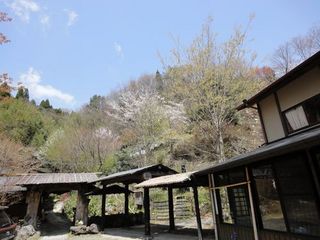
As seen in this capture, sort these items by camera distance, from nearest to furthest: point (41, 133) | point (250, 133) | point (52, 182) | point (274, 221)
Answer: point (274, 221) < point (52, 182) < point (250, 133) < point (41, 133)

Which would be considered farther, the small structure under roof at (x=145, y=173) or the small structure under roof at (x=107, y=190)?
the small structure under roof at (x=107, y=190)

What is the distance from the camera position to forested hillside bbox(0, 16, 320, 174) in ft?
41.3

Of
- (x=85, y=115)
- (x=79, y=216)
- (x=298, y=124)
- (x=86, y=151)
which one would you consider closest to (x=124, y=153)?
(x=86, y=151)

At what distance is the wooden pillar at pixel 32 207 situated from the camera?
13.3 m

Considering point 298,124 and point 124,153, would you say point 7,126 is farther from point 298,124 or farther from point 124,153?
point 298,124

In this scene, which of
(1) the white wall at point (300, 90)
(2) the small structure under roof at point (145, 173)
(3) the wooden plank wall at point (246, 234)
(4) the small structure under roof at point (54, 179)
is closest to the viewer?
(3) the wooden plank wall at point (246, 234)

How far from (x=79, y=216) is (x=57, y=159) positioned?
13.9 metres

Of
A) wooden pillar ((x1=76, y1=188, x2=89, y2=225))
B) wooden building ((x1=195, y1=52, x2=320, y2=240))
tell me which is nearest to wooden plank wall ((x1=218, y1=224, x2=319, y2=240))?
wooden building ((x1=195, y1=52, x2=320, y2=240))

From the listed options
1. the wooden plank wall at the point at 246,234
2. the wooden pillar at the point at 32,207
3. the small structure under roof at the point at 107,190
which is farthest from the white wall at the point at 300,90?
the wooden pillar at the point at 32,207

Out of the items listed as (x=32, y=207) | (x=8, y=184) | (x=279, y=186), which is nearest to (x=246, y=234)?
(x=279, y=186)

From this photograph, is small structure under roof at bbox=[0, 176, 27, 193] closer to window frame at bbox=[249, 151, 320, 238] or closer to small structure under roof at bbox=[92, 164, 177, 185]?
small structure under roof at bbox=[92, 164, 177, 185]

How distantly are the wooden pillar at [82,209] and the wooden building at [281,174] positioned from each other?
8761 millimetres

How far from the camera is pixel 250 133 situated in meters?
18.8

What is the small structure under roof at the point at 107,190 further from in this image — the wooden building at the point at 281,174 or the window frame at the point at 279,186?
the window frame at the point at 279,186
